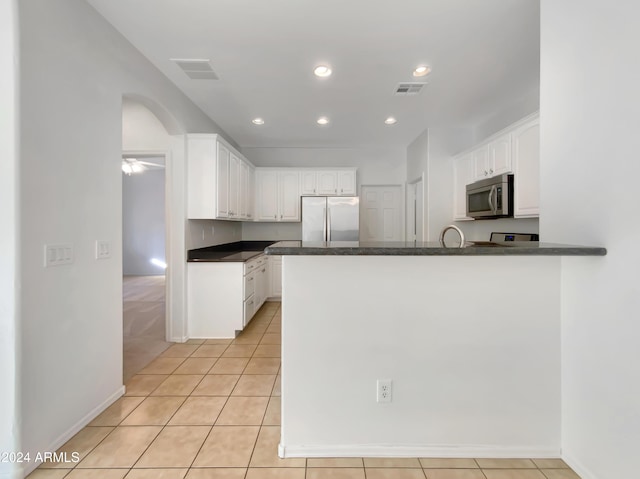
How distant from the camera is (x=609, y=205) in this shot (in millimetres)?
1331

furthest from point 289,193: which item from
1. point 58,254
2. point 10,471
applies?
point 10,471

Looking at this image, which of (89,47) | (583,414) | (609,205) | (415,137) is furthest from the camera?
(415,137)

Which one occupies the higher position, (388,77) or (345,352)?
(388,77)

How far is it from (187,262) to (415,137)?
3789 mm

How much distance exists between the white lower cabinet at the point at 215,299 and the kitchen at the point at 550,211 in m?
1.25

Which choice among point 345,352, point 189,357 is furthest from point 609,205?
point 189,357

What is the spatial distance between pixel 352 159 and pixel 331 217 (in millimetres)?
1269

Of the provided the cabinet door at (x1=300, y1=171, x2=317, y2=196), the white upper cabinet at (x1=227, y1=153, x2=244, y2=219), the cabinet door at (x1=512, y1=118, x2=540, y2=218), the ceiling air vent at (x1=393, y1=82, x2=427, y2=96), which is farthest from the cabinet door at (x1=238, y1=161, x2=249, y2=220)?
the cabinet door at (x1=512, y1=118, x2=540, y2=218)

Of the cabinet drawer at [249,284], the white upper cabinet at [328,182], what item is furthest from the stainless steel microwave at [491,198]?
the cabinet drawer at [249,284]

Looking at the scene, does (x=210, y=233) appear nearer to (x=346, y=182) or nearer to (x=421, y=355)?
(x=346, y=182)

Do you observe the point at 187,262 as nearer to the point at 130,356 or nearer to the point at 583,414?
the point at 130,356

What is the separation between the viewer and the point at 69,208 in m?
1.74

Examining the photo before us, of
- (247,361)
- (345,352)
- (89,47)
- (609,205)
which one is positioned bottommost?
(247,361)

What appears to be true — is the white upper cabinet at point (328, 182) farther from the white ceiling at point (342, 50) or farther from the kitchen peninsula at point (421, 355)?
the kitchen peninsula at point (421, 355)
